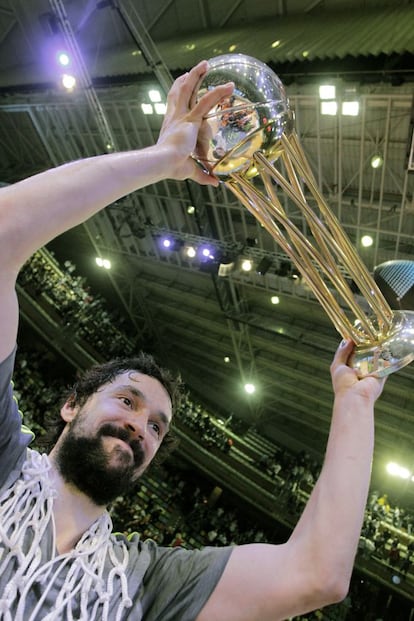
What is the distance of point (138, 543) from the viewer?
1535mm

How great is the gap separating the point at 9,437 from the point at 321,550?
925 millimetres

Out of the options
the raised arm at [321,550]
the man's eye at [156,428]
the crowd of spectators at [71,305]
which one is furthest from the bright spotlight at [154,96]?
the raised arm at [321,550]

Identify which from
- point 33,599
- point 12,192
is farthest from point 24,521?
point 12,192

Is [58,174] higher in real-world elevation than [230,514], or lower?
lower

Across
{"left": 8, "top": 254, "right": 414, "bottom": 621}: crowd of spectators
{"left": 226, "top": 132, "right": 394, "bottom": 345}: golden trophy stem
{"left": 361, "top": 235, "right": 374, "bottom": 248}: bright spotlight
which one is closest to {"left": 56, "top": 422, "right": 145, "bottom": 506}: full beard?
{"left": 226, "top": 132, "right": 394, "bottom": 345}: golden trophy stem

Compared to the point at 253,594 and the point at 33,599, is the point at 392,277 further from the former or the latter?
the point at 33,599

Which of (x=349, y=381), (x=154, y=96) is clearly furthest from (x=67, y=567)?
(x=154, y=96)

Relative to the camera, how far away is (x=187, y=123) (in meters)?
1.28

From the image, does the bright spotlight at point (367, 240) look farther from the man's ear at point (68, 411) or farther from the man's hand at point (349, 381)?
the man's ear at point (68, 411)

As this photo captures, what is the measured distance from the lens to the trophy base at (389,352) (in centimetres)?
126

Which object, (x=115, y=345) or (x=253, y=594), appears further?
(x=115, y=345)

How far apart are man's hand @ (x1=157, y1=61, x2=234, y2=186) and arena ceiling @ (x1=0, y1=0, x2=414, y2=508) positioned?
19.0 feet

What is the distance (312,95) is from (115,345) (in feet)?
29.3

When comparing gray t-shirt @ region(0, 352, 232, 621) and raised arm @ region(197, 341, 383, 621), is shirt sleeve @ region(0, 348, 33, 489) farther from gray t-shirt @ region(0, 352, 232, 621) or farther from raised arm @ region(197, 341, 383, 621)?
raised arm @ region(197, 341, 383, 621)
